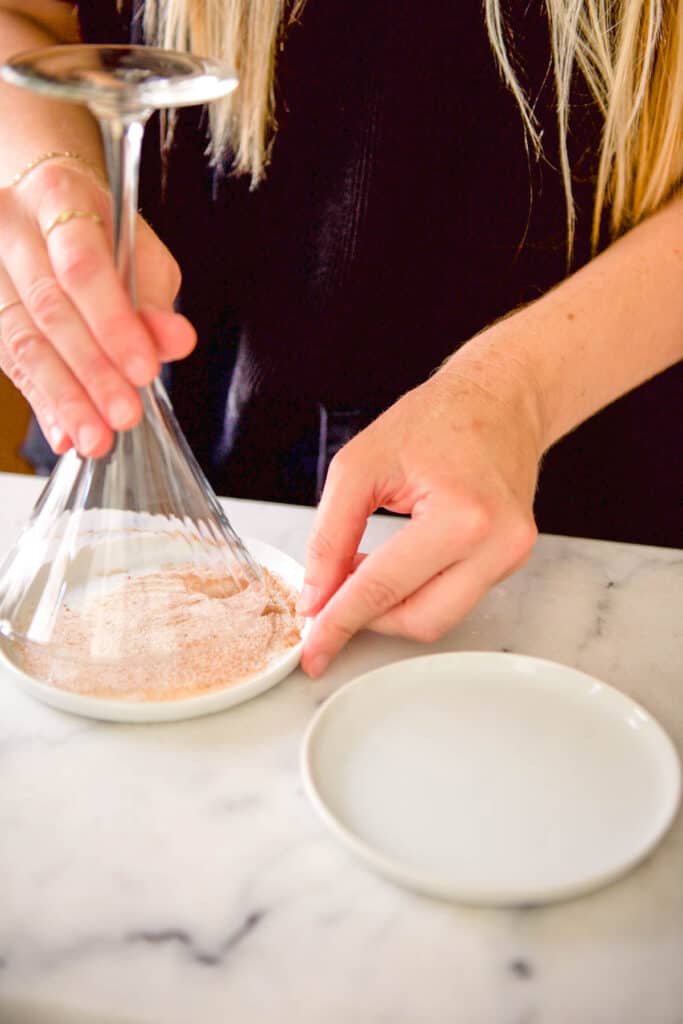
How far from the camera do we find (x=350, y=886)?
43 cm

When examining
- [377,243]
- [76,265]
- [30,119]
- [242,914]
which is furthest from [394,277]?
[242,914]

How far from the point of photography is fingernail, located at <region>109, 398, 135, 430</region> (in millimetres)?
488

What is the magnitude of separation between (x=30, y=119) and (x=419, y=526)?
0.41m

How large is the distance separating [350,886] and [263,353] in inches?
24.6

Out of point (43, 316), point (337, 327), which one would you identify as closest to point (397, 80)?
point (337, 327)

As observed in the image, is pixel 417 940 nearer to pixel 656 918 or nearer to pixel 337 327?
pixel 656 918

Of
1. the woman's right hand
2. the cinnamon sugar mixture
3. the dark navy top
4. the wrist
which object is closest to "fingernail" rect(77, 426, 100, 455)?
the woman's right hand

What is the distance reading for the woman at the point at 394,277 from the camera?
0.55 m

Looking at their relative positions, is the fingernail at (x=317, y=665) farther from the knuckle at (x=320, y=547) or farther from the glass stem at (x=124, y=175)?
the glass stem at (x=124, y=175)

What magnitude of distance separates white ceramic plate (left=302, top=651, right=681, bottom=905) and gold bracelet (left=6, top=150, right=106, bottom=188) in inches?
13.7

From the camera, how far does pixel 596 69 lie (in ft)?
2.58

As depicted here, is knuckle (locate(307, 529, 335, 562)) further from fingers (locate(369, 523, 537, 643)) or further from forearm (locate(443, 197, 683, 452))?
forearm (locate(443, 197, 683, 452))

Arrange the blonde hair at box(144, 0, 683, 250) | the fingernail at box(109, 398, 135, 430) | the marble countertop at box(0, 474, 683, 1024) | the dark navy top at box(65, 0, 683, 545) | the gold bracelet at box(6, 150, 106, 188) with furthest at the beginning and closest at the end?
the dark navy top at box(65, 0, 683, 545) < the blonde hair at box(144, 0, 683, 250) < the gold bracelet at box(6, 150, 106, 188) < the fingernail at box(109, 398, 135, 430) < the marble countertop at box(0, 474, 683, 1024)

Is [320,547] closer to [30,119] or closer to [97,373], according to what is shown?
[97,373]
